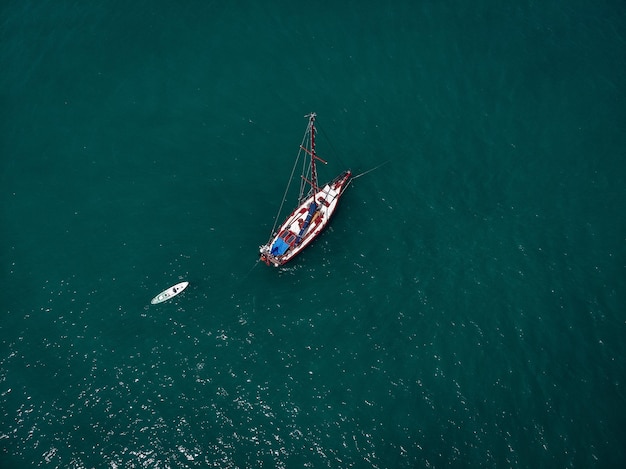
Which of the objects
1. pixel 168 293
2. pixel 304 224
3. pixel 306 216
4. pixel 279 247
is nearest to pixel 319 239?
pixel 304 224

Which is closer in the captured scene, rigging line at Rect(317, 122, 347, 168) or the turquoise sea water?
the turquoise sea water

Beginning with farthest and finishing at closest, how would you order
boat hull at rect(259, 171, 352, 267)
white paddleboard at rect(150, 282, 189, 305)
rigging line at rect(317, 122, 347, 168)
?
rigging line at rect(317, 122, 347, 168) → boat hull at rect(259, 171, 352, 267) → white paddleboard at rect(150, 282, 189, 305)

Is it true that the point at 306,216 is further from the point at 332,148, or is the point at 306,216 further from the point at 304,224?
the point at 332,148

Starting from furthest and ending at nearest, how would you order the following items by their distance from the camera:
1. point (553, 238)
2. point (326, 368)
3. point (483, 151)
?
point (483, 151) → point (553, 238) → point (326, 368)

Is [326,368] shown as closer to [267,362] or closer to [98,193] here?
[267,362]

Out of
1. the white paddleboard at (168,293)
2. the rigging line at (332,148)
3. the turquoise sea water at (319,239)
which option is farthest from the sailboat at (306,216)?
the white paddleboard at (168,293)

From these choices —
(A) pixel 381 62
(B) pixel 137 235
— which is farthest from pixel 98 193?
(A) pixel 381 62

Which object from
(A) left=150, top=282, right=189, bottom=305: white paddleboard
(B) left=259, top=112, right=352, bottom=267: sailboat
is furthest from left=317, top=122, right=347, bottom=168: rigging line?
(A) left=150, top=282, right=189, bottom=305: white paddleboard

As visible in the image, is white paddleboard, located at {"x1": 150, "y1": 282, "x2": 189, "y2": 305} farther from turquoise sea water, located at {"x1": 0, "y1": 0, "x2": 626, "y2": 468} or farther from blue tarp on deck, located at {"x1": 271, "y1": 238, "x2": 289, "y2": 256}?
blue tarp on deck, located at {"x1": 271, "y1": 238, "x2": 289, "y2": 256}
